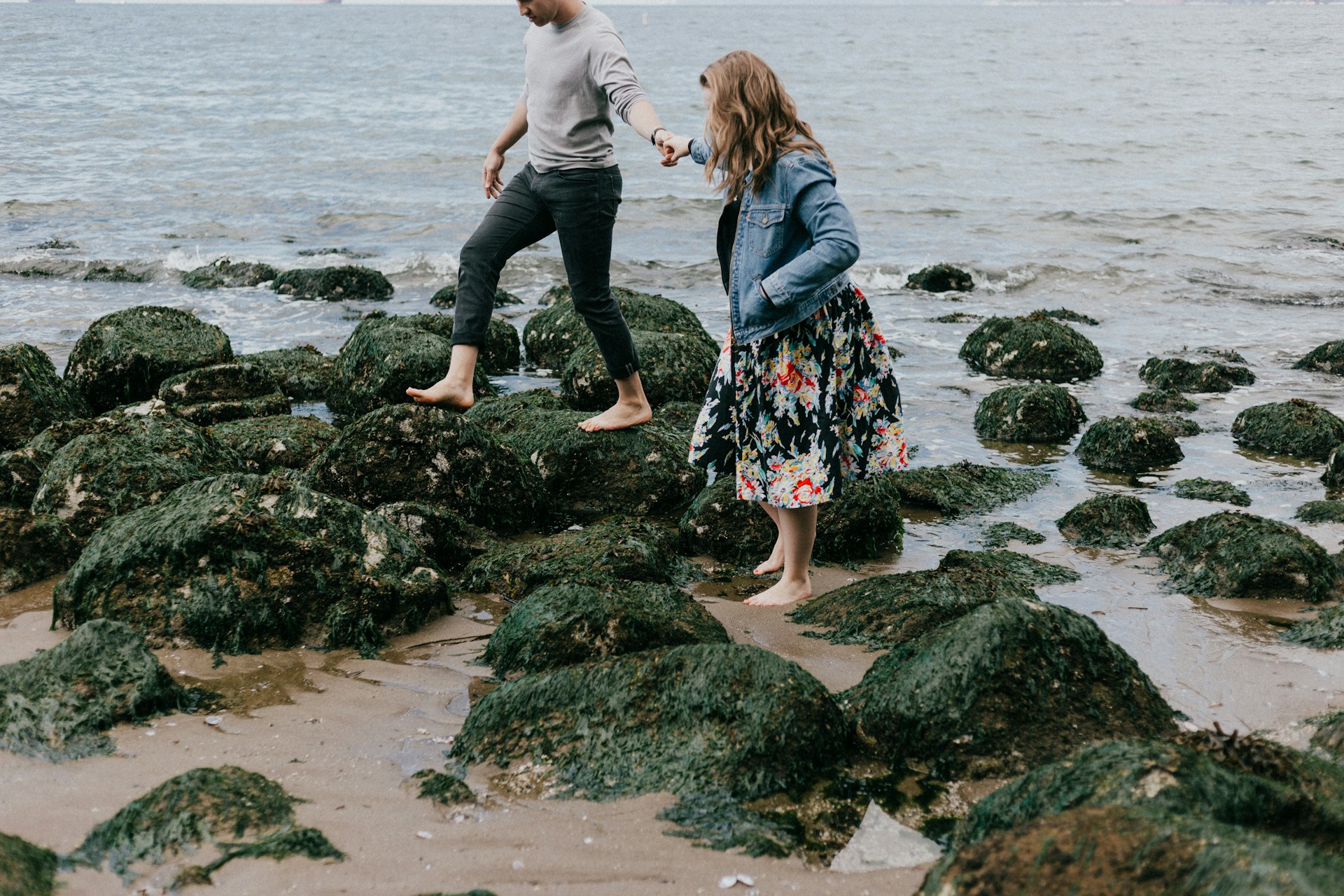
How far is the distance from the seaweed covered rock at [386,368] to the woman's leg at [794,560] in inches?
152

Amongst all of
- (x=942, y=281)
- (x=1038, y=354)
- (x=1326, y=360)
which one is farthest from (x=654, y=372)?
(x=942, y=281)

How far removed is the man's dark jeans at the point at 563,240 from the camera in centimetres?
553

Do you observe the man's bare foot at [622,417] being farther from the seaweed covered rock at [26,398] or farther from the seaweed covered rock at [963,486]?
the seaweed covered rock at [26,398]

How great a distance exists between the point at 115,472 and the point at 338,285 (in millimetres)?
8386

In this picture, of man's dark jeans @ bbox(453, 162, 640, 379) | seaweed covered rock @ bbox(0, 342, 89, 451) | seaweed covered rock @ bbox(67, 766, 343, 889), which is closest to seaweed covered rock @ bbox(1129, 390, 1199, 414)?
man's dark jeans @ bbox(453, 162, 640, 379)

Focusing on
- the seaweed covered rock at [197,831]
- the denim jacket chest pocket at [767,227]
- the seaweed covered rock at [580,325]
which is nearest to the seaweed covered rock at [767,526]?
the denim jacket chest pocket at [767,227]

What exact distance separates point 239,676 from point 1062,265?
14125 mm

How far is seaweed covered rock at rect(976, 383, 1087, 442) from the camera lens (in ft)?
25.9

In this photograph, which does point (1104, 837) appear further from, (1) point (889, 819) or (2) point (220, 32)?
(2) point (220, 32)

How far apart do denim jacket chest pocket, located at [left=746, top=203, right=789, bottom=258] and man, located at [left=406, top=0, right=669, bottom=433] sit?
0.80m

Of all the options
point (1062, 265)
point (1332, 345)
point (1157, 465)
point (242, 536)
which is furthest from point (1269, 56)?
point (242, 536)

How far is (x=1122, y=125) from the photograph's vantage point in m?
30.9

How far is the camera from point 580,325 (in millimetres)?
9844

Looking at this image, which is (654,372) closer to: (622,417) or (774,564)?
(622,417)
